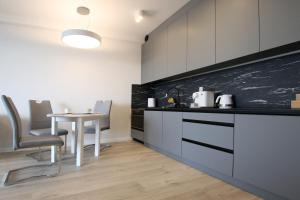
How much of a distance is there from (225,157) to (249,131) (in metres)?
0.41

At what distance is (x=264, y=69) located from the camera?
6.77 ft

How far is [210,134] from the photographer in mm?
2053

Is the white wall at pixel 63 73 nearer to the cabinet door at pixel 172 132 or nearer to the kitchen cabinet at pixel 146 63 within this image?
the kitchen cabinet at pixel 146 63

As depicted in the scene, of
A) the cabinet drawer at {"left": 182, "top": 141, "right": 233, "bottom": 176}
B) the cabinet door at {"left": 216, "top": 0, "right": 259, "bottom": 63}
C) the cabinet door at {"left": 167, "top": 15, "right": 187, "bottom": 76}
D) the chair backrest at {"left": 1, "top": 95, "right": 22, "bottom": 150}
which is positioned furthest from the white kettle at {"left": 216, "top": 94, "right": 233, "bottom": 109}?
the chair backrest at {"left": 1, "top": 95, "right": 22, "bottom": 150}

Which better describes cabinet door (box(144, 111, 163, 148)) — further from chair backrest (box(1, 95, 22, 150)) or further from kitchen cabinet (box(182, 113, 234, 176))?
chair backrest (box(1, 95, 22, 150))

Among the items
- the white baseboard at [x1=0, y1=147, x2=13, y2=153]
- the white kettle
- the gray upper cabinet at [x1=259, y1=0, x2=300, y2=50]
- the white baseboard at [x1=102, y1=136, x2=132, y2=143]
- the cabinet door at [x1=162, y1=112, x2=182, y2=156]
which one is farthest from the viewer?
the white baseboard at [x1=102, y1=136, x2=132, y2=143]

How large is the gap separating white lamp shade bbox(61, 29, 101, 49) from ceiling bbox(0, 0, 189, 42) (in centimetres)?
60

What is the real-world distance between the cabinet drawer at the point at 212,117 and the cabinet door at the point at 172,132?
0.72 feet

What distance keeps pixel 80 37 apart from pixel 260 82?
2.43 meters

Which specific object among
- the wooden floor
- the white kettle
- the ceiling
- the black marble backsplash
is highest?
the ceiling

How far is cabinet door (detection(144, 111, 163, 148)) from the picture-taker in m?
3.07

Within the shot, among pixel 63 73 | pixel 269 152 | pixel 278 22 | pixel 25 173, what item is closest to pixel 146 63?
pixel 63 73

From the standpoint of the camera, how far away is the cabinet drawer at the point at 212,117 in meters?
1.85

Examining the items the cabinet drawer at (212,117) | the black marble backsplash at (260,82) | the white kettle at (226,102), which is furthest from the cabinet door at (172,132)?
the black marble backsplash at (260,82)
